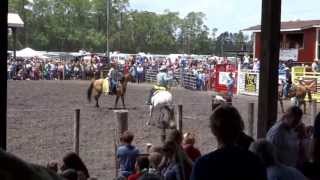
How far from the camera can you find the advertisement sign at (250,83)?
2911 centimetres

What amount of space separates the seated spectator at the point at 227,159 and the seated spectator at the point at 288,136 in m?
1.94

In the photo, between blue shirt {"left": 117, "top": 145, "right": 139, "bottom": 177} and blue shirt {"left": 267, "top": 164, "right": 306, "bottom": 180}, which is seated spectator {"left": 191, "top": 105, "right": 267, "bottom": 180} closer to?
blue shirt {"left": 267, "top": 164, "right": 306, "bottom": 180}

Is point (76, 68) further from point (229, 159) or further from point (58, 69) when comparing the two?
point (229, 159)

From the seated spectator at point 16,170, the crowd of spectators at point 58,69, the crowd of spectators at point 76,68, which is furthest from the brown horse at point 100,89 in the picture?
the crowd of spectators at point 58,69

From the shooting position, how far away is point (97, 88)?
2144 cm

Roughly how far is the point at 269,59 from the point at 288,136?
0.77 m

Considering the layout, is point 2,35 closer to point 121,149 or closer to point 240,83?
point 121,149

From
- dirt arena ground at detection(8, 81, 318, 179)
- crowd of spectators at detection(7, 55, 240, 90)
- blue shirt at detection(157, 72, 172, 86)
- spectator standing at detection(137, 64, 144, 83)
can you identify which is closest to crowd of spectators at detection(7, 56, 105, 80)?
crowd of spectators at detection(7, 55, 240, 90)

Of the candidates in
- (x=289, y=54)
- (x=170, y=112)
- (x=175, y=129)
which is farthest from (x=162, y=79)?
(x=289, y=54)

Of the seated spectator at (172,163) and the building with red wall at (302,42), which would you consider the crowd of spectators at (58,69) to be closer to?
the building with red wall at (302,42)

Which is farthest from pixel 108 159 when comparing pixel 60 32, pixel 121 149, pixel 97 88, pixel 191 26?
pixel 191 26

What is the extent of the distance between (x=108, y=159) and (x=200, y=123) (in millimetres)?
5495

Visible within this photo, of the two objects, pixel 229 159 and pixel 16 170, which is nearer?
pixel 16 170

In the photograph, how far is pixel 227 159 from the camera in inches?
115
